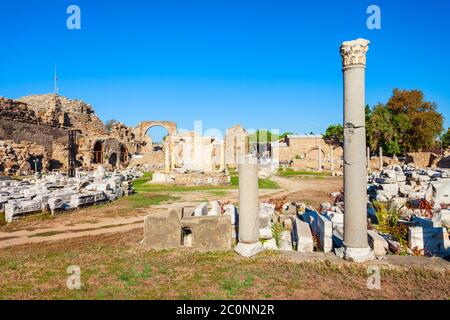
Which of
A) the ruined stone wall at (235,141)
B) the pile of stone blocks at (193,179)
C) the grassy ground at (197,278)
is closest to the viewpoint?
the grassy ground at (197,278)

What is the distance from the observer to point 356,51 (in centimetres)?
579

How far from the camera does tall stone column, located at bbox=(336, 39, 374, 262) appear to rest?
573 centimetres

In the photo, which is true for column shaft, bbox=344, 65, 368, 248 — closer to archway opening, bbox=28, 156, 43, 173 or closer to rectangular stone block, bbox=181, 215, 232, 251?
rectangular stone block, bbox=181, 215, 232, 251

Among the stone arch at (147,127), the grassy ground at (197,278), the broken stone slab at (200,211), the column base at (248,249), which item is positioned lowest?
the grassy ground at (197,278)

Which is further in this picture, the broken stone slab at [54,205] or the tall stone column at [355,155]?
the broken stone slab at [54,205]

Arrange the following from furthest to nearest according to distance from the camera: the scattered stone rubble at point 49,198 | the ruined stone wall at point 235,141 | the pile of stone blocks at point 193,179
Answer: the ruined stone wall at point 235,141 → the pile of stone blocks at point 193,179 → the scattered stone rubble at point 49,198

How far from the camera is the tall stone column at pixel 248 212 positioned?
20.9ft

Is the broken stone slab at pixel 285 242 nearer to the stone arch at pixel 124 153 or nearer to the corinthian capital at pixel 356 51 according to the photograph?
the corinthian capital at pixel 356 51

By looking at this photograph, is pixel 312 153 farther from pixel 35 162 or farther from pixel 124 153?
pixel 35 162

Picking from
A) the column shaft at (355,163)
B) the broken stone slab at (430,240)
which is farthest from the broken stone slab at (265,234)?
the broken stone slab at (430,240)

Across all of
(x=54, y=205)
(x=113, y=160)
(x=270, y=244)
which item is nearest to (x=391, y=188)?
(x=270, y=244)

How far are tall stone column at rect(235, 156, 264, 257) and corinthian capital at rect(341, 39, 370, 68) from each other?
255 centimetres

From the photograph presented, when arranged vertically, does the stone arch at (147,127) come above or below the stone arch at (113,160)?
above

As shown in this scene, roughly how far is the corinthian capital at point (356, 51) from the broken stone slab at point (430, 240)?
3550mm
